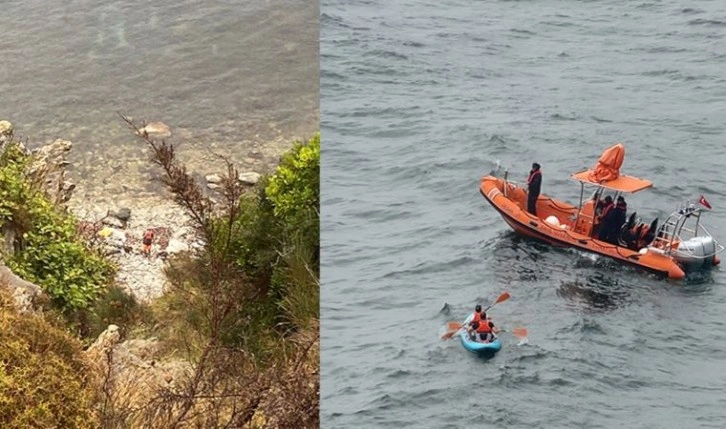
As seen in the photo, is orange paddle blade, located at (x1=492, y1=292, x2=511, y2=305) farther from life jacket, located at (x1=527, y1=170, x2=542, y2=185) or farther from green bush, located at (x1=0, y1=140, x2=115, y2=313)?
green bush, located at (x1=0, y1=140, x2=115, y2=313)

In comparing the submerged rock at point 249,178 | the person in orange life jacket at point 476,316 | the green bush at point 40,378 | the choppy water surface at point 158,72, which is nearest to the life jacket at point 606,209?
the person in orange life jacket at point 476,316

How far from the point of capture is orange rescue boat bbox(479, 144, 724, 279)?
408 centimetres

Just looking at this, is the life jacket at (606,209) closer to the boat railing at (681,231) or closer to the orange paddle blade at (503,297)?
the boat railing at (681,231)

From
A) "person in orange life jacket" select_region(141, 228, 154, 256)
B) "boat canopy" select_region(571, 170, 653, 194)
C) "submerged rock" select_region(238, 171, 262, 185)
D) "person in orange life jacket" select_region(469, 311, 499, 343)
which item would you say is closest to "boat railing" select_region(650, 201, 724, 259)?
"boat canopy" select_region(571, 170, 653, 194)

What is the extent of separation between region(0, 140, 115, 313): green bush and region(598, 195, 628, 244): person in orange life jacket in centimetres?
942

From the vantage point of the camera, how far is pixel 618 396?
397cm

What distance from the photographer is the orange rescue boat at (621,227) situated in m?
4.08

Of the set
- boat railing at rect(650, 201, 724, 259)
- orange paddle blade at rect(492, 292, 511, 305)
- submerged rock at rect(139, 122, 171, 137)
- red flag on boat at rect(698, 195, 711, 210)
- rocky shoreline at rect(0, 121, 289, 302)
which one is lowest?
rocky shoreline at rect(0, 121, 289, 302)

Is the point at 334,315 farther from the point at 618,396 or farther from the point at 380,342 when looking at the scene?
the point at 618,396

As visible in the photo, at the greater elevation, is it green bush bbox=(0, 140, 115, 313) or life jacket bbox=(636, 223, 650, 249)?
life jacket bbox=(636, 223, 650, 249)

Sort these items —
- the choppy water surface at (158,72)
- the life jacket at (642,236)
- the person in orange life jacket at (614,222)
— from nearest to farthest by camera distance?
the life jacket at (642,236) → the person in orange life jacket at (614,222) → the choppy water surface at (158,72)

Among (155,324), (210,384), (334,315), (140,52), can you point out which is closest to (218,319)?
(210,384)

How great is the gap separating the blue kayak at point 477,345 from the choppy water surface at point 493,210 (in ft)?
0.11

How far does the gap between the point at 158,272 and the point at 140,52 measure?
5.29m
